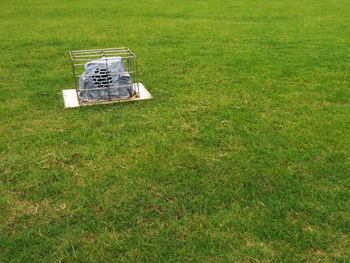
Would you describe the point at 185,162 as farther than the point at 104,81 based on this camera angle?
No

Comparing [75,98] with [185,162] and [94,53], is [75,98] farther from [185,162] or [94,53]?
[185,162]

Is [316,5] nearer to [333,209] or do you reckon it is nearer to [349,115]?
[349,115]

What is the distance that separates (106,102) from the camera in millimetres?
6348

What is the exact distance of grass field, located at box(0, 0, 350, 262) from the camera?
3.33 m

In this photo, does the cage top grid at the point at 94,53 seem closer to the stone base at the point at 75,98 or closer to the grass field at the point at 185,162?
the grass field at the point at 185,162

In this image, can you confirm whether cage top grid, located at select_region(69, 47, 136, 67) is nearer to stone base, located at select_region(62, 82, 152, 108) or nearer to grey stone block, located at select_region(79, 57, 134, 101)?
grey stone block, located at select_region(79, 57, 134, 101)

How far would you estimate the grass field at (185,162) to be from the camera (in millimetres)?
3328

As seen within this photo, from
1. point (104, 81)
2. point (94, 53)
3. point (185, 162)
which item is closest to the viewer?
point (185, 162)

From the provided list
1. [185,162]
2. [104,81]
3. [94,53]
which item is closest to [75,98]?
[104,81]

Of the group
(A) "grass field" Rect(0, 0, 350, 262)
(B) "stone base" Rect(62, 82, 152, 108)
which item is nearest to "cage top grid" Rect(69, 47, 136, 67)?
(A) "grass field" Rect(0, 0, 350, 262)

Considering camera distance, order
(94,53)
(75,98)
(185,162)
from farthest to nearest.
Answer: (94,53)
(75,98)
(185,162)

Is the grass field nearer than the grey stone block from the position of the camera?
Yes

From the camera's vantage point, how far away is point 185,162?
4527 millimetres

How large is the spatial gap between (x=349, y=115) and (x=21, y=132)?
523 centimetres
